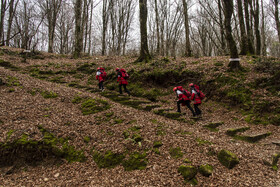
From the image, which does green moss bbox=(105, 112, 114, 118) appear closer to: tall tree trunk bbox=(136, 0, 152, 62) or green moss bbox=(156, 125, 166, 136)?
green moss bbox=(156, 125, 166, 136)

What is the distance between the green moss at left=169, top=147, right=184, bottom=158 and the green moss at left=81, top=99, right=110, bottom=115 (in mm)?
3707

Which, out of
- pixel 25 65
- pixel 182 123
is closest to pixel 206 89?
pixel 182 123

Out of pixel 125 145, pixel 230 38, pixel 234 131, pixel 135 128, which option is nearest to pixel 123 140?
pixel 125 145

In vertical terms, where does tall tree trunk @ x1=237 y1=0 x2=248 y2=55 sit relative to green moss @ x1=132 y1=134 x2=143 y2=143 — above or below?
above

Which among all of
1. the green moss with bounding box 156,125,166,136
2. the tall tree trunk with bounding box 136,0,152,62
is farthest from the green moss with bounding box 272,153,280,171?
the tall tree trunk with bounding box 136,0,152,62

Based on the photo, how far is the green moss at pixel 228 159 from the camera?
143 inches

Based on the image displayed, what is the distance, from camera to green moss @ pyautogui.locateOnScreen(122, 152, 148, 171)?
12.6ft

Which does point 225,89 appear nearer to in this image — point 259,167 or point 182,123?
point 182,123

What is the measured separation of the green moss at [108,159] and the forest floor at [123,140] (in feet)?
0.31

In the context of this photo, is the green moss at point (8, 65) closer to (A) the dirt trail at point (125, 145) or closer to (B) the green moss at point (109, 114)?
(A) the dirt trail at point (125, 145)

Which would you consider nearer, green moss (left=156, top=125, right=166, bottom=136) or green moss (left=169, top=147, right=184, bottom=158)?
green moss (left=169, top=147, right=184, bottom=158)

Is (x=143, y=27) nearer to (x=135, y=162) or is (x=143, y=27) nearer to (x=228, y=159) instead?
(x=135, y=162)

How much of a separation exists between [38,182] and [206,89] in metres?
7.82

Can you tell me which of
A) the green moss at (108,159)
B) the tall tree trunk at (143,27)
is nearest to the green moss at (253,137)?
the green moss at (108,159)
